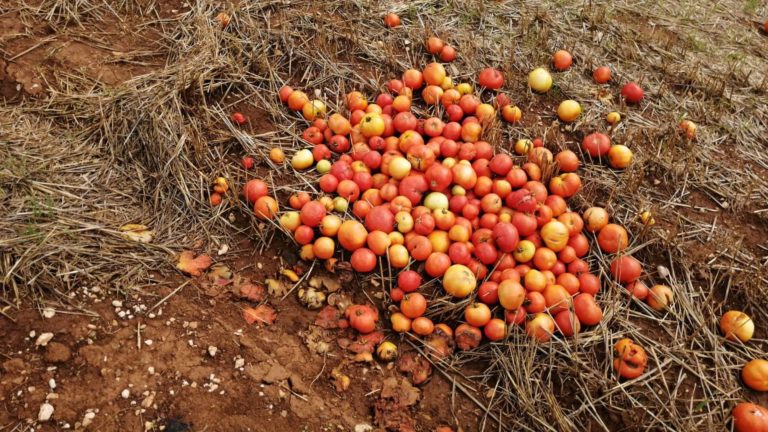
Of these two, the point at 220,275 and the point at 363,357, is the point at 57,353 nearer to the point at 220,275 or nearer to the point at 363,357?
the point at 220,275

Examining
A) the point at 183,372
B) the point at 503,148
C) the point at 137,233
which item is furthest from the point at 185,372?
the point at 503,148

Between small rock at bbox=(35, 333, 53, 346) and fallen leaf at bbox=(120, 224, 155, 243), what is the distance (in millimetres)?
837

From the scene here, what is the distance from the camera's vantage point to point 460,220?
3.72 m

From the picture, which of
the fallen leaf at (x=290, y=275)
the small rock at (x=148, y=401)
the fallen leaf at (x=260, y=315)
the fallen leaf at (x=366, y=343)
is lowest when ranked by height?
the fallen leaf at (x=366, y=343)

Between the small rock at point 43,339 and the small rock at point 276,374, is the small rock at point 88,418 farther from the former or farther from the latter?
the small rock at point 276,374

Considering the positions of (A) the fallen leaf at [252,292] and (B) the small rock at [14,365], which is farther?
(A) the fallen leaf at [252,292]

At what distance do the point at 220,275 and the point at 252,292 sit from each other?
0.29 metres

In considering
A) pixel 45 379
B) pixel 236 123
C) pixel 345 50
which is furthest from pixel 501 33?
pixel 45 379

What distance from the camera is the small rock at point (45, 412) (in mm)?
2695

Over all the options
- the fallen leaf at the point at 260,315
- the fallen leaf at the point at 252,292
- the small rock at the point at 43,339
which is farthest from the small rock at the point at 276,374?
the small rock at the point at 43,339

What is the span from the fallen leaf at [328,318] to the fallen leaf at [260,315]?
320 millimetres

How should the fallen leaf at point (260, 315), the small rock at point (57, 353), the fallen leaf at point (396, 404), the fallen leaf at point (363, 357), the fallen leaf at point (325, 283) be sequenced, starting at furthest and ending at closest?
the fallen leaf at point (325, 283) < the fallen leaf at point (260, 315) < the fallen leaf at point (363, 357) < the fallen leaf at point (396, 404) < the small rock at point (57, 353)

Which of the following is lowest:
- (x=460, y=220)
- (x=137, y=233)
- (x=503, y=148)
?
(x=137, y=233)

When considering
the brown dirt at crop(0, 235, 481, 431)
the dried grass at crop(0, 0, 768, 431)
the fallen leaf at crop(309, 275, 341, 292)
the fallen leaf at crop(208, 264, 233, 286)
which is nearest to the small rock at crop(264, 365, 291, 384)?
the brown dirt at crop(0, 235, 481, 431)
